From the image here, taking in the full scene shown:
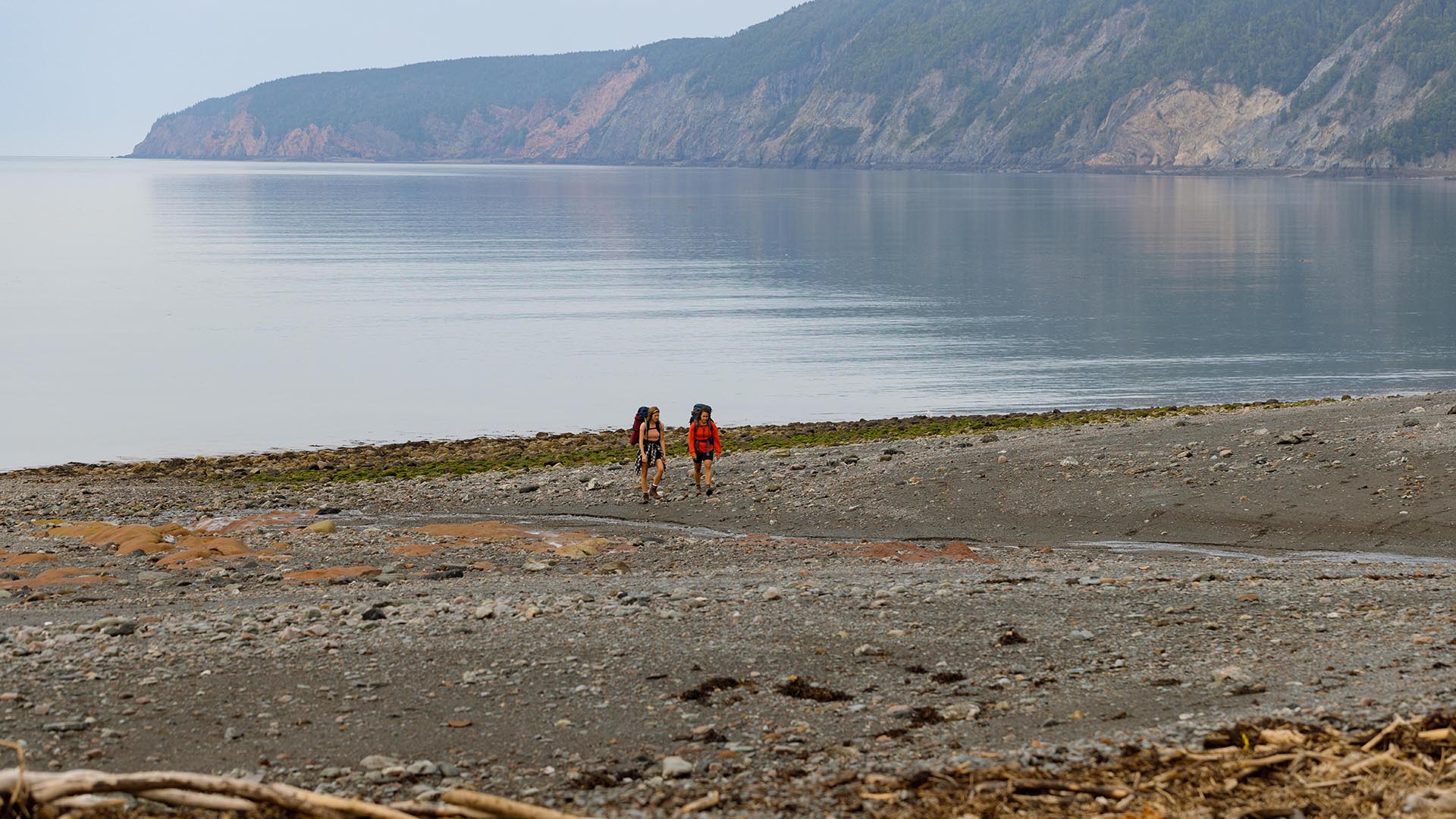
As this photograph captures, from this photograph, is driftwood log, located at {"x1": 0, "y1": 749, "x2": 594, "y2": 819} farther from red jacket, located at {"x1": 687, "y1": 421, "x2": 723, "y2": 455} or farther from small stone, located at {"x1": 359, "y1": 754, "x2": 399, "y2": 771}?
red jacket, located at {"x1": 687, "y1": 421, "x2": 723, "y2": 455}

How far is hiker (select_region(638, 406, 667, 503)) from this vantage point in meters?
23.4

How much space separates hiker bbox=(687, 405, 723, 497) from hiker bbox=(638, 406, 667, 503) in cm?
52

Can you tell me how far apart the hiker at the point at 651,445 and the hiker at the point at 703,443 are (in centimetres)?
52

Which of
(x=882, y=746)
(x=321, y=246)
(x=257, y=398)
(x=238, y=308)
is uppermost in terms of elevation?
(x=321, y=246)

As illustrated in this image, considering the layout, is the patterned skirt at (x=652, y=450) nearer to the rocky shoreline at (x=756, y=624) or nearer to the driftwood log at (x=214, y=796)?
the rocky shoreline at (x=756, y=624)

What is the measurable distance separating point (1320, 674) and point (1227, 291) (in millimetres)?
61421

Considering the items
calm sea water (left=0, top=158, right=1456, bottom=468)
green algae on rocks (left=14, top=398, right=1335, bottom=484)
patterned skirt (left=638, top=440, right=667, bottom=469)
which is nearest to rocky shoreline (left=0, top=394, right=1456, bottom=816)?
patterned skirt (left=638, top=440, right=667, bottom=469)

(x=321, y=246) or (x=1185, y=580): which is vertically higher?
(x=321, y=246)

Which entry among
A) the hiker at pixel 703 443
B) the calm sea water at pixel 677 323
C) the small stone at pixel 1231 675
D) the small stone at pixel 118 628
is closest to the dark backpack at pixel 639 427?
the hiker at pixel 703 443

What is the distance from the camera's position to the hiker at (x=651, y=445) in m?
23.4

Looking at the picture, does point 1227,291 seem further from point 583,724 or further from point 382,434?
point 583,724

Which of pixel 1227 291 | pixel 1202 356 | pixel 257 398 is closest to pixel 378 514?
pixel 257 398

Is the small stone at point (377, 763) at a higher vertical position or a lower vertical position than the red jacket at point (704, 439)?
lower

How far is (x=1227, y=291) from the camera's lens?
68188 mm
